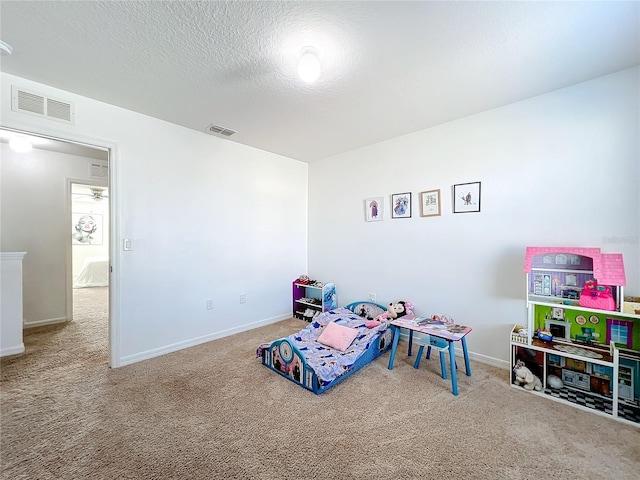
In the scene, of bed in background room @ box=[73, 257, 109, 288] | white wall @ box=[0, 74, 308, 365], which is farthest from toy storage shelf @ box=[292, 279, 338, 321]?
bed in background room @ box=[73, 257, 109, 288]

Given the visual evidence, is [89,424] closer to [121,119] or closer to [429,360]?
[121,119]

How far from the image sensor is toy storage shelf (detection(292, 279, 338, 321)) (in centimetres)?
372

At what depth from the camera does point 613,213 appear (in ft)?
6.50

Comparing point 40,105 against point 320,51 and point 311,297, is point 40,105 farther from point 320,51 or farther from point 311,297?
point 311,297

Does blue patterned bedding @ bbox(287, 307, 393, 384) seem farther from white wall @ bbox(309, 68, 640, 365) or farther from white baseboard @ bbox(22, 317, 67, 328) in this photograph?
white baseboard @ bbox(22, 317, 67, 328)

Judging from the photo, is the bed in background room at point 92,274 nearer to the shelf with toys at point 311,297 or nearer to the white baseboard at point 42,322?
the white baseboard at point 42,322

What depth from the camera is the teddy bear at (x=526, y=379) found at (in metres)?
2.07

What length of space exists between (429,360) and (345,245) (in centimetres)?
179

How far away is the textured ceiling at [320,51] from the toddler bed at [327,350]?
2200 millimetres

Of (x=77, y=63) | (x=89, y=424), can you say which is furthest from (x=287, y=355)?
(x=77, y=63)

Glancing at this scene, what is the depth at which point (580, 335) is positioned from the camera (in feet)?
6.76

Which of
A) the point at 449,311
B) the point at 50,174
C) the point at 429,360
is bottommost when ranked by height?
the point at 429,360

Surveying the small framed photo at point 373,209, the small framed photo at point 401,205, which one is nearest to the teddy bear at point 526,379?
the small framed photo at point 401,205

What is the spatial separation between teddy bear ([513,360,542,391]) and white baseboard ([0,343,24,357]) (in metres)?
4.87
